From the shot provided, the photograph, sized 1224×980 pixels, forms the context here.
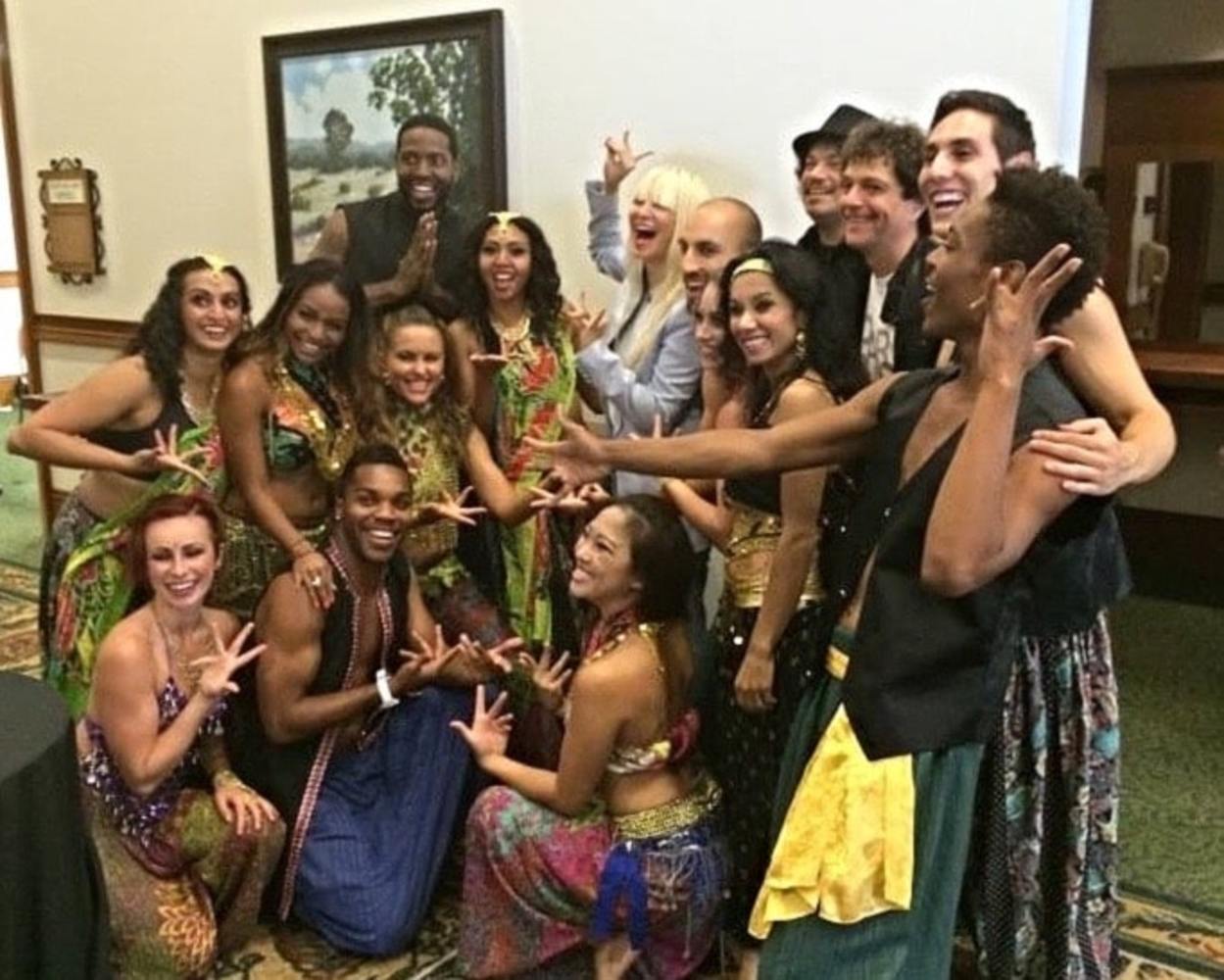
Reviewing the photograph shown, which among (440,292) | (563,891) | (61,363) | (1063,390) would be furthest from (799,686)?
(61,363)

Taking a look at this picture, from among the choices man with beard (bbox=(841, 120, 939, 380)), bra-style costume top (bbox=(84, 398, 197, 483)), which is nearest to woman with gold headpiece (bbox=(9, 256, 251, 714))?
bra-style costume top (bbox=(84, 398, 197, 483))

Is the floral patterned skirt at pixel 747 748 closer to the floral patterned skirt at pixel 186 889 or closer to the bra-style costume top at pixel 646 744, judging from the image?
the bra-style costume top at pixel 646 744

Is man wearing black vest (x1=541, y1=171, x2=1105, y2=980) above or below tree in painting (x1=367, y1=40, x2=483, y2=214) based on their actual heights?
below

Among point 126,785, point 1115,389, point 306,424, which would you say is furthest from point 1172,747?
point 126,785

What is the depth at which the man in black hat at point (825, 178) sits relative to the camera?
8.53ft

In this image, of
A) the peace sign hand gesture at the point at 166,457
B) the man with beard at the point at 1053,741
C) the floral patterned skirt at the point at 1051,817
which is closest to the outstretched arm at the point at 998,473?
the man with beard at the point at 1053,741

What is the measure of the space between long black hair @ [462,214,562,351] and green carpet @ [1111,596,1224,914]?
1.69m

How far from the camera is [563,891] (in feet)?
7.35

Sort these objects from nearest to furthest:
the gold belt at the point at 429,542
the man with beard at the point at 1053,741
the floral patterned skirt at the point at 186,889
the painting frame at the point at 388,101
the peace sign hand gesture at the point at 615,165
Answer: the man with beard at the point at 1053,741
the floral patterned skirt at the point at 186,889
the gold belt at the point at 429,542
the peace sign hand gesture at the point at 615,165
the painting frame at the point at 388,101

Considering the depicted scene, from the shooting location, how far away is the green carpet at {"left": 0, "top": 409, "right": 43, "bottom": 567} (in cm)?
519

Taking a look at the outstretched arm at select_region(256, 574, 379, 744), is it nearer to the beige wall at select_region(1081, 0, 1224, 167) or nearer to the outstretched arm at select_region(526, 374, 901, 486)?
the outstretched arm at select_region(526, 374, 901, 486)

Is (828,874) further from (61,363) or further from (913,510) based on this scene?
(61,363)

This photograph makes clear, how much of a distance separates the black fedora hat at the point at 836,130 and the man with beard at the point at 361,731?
1.06 m

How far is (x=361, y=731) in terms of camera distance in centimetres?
255
